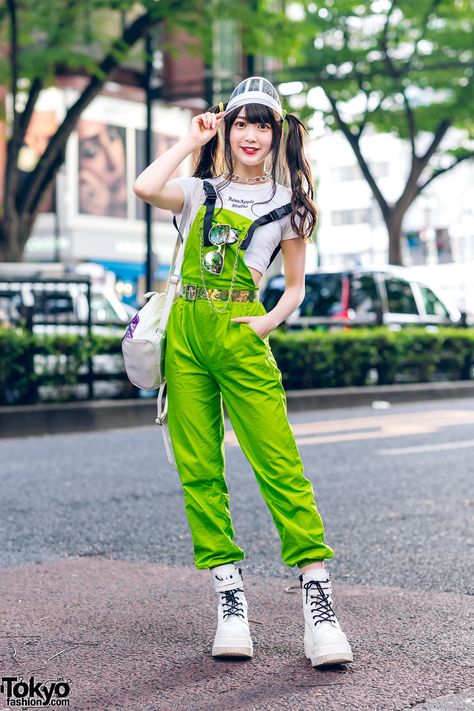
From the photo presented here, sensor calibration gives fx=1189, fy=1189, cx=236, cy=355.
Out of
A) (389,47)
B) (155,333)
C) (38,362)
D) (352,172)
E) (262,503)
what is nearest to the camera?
(155,333)

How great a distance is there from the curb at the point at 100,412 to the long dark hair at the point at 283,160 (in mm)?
7808

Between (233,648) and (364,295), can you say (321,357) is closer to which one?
(364,295)

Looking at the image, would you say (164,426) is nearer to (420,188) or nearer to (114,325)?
(114,325)

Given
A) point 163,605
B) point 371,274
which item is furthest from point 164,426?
point 371,274

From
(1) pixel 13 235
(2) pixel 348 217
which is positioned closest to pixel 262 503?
(1) pixel 13 235

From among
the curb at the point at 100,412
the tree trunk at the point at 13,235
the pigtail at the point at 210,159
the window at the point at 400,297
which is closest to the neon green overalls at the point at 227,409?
the pigtail at the point at 210,159

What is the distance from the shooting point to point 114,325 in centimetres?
1320

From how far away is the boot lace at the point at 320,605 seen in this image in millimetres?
3341

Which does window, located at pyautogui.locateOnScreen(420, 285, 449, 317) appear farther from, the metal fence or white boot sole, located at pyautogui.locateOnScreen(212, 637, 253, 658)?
white boot sole, located at pyautogui.locateOnScreen(212, 637, 253, 658)

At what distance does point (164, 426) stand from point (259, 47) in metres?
14.0

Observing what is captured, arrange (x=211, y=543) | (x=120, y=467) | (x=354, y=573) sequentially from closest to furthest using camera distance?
(x=211, y=543)
(x=354, y=573)
(x=120, y=467)

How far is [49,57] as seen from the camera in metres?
16.4

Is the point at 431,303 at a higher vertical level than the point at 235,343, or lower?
lower

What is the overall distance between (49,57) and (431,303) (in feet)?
22.7
